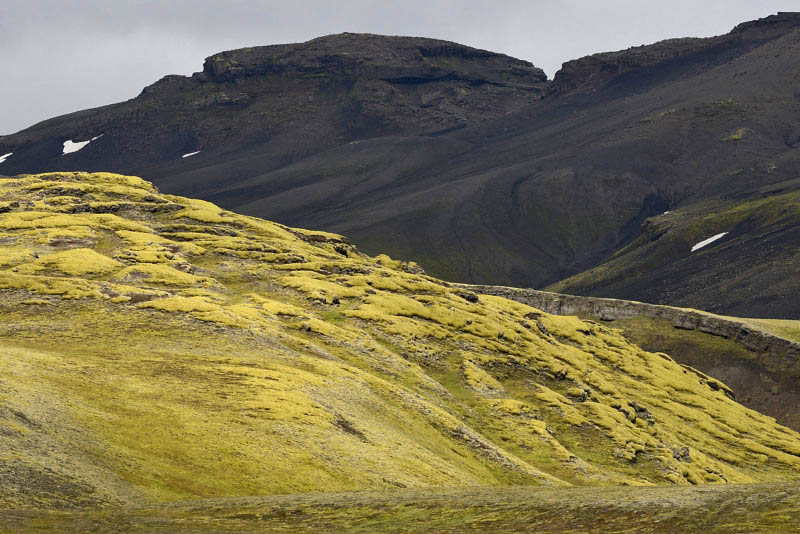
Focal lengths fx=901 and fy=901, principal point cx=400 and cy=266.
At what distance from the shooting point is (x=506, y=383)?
270 ft

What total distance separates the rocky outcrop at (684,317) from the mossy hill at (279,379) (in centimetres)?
4764

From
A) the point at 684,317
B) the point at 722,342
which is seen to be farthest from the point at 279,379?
the point at 684,317

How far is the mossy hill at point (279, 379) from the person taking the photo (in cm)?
4547

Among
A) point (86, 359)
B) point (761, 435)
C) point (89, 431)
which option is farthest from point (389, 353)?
point (761, 435)

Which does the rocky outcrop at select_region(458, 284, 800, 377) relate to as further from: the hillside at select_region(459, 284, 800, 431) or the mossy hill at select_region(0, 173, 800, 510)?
the mossy hill at select_region(0, 173, 800, 510)

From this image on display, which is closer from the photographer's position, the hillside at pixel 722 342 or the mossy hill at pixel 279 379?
the mossy hill at pixel 279 379

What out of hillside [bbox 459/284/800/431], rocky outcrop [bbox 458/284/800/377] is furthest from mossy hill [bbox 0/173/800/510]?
rocky outcrop [bbox 458/284/800/377]

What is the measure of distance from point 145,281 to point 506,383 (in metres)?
34.4

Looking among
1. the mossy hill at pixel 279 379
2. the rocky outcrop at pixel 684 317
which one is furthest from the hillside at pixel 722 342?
the mossy hill at pixel 279 379

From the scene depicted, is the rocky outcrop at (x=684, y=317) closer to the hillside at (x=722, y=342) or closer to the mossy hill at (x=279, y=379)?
the hillside at (x=722, y=342)

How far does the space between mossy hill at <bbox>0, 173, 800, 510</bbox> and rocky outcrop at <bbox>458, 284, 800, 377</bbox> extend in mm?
47643

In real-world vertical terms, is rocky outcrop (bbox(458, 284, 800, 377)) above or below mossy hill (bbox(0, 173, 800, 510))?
below

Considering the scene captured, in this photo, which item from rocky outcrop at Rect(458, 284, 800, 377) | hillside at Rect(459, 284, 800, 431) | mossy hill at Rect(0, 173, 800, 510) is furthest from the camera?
rocky outcrop at Rect(458, 284, 800, 377)

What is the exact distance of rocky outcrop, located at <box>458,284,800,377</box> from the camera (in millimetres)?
156750
